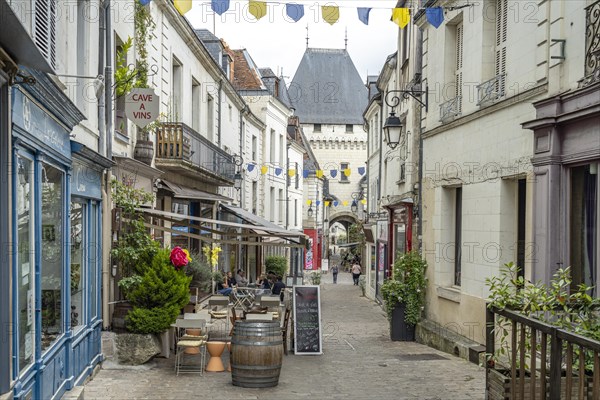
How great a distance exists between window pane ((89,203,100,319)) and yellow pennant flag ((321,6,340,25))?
4.00 metres

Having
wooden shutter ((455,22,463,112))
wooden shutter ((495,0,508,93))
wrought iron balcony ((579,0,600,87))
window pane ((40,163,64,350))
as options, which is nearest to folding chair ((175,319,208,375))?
window pane ((40,163,64,350))

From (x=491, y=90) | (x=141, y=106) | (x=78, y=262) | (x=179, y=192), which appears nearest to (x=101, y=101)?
(x=141, y=106)

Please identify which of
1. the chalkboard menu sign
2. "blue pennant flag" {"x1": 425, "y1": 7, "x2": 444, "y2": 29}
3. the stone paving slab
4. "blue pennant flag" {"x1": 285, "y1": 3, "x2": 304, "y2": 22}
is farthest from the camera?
the chalkboard menu sign

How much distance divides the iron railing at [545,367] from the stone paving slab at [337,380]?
2332 millimetres

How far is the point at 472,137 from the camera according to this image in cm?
1228

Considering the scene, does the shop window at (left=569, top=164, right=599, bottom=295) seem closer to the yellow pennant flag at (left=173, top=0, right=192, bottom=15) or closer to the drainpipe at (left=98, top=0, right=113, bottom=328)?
the yellow pennant flag at (left=173, top=0, right=192, bottom=15)

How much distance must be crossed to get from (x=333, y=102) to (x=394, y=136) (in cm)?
4270

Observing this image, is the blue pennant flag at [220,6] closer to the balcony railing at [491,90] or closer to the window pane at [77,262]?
the window pane at [77,262]

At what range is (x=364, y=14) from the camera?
979 centimetres

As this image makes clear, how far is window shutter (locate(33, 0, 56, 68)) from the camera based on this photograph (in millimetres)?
7492

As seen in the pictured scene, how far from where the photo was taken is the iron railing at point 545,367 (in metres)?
4.81

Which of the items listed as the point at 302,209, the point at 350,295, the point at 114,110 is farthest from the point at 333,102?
the point at 114,110

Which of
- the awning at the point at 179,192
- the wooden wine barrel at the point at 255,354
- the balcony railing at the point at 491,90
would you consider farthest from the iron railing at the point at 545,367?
the awning at the point at 179,192

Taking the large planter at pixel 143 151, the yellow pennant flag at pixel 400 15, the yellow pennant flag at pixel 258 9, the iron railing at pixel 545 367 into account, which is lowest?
the iron railing at pixel 545 367
